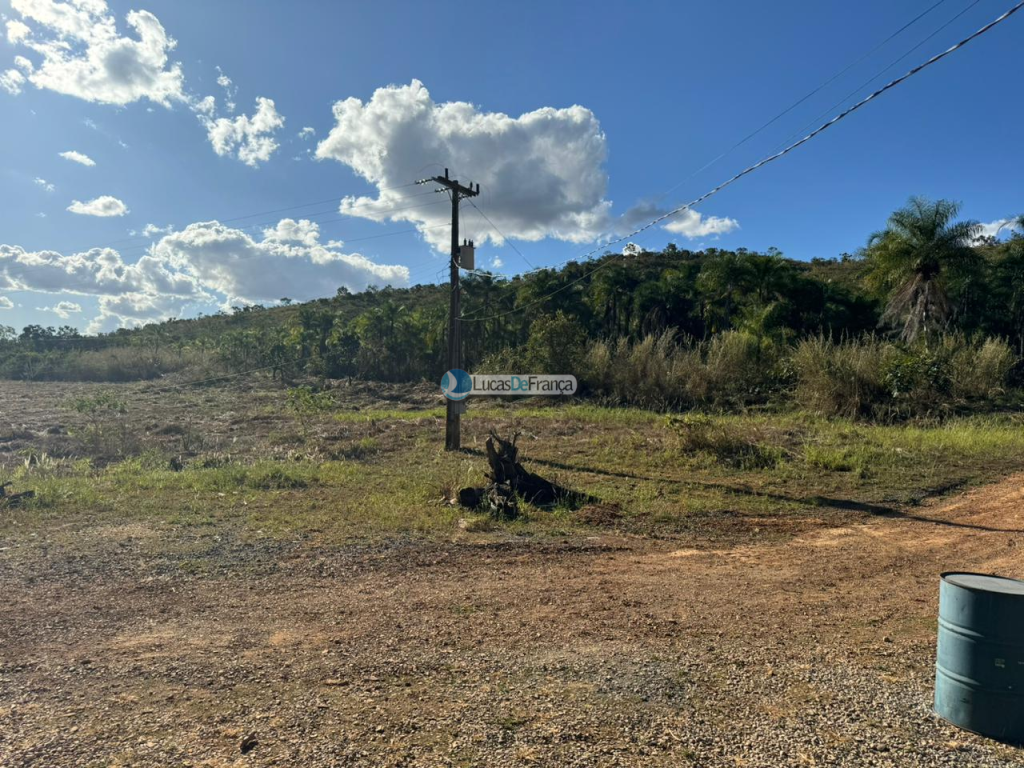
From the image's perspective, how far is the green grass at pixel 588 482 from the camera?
8.11 m

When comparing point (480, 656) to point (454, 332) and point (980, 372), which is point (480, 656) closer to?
point (454, 332)

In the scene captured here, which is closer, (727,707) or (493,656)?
(727,707)

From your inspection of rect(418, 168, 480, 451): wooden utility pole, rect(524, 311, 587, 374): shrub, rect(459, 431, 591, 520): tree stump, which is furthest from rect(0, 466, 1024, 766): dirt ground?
rect(524, 311, 587, 374): shrub

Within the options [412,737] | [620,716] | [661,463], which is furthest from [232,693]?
[661,463]

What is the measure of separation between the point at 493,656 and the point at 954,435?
13237 mm

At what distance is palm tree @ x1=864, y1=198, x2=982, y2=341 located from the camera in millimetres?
21922

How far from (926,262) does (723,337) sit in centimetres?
706

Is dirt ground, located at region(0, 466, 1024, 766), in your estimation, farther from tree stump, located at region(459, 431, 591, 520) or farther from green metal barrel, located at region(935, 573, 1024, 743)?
tree stump, located at region(459, 431, 591, 520)

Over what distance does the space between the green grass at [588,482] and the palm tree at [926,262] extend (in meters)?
7.57

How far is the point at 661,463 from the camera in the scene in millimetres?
12195

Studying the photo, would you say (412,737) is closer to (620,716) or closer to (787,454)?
(620,716)

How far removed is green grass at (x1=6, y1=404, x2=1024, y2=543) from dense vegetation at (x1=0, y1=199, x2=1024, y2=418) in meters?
2.78

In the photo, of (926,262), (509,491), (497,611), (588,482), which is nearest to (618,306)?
(926,262)

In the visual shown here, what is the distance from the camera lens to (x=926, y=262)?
22000 mm
